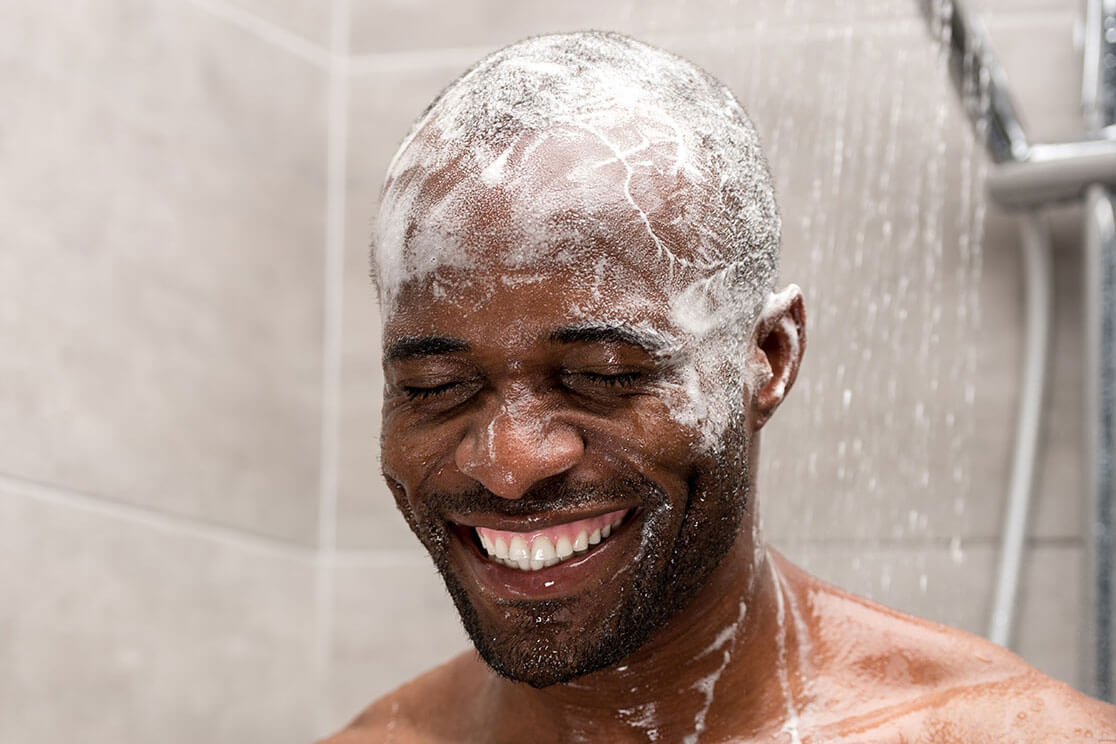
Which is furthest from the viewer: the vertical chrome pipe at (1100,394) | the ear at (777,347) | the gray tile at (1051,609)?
the gray tile at (1051,609)

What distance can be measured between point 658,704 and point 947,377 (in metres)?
0.71

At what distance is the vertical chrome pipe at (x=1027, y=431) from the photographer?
1506 millimetres

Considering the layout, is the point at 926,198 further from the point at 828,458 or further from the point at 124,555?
the point at 124,555

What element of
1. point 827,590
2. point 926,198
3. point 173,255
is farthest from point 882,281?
point 173,255

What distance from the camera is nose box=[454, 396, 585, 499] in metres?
0.83

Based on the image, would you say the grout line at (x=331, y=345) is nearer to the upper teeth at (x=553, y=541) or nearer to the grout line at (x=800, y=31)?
the grout line at (x=800, y=31)

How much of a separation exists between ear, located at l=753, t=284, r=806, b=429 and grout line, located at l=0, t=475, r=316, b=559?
2.56 feet

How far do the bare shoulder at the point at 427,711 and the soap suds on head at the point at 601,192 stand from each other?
31cm

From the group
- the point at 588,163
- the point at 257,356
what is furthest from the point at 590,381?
the point at 257,356

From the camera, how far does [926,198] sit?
157cm

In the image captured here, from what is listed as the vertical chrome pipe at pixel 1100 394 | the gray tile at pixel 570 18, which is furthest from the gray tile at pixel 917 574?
the gray tile at pixel 570 18

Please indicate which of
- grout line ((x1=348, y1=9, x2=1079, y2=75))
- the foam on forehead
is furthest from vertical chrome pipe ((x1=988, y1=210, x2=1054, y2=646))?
the foam on forehead

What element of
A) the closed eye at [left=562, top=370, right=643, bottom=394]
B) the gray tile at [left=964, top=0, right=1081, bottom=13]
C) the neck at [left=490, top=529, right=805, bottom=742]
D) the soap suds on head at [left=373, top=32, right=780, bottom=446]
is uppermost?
the gray tile at [left=964, top=0, right=1081, bottom=13]

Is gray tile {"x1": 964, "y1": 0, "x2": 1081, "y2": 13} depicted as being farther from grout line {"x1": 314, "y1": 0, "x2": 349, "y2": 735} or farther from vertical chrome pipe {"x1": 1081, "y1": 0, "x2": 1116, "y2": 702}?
grout line {"x1": 314, "y1": 0, "x2": 349, "y2": 735}
